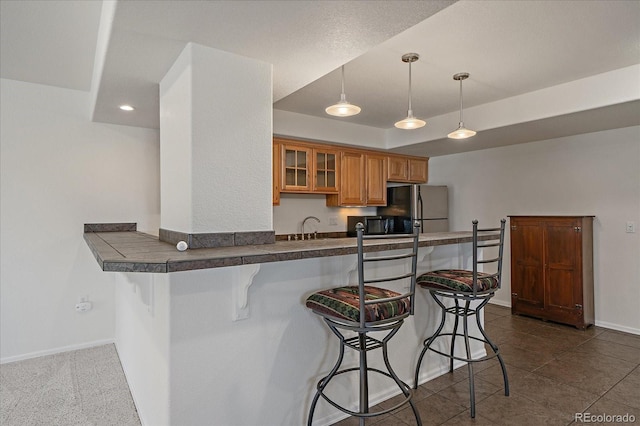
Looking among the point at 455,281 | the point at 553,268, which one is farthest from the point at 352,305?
the point at 553,268

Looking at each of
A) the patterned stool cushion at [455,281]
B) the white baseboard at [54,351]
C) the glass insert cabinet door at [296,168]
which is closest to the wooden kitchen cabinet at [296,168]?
the glass insert cabinet door at [296,168]

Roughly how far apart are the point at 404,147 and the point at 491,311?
95.0 inches

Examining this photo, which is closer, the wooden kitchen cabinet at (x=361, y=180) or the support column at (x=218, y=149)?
the support column at (x=218, y=149)

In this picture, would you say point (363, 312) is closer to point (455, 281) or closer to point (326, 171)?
point (455, 281)

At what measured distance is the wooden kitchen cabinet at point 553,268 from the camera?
3861mm

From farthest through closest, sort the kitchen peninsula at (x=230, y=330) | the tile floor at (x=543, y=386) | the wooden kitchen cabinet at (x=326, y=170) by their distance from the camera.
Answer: the wooden kitchen cabinet at (x=326, y=170)
the tile floor at (x=543, y=386)
the kitchen peninsula at (x=230, y=330)

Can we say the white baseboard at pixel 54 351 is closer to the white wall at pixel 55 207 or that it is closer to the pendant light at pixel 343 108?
the white wall at pixel 55 207

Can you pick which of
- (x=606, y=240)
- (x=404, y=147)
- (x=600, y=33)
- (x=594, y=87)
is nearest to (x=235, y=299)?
(x=600, y=33)

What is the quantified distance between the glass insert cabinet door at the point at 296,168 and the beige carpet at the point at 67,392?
2.45m

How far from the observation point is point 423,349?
250 cm

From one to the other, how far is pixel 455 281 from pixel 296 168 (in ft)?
8.30

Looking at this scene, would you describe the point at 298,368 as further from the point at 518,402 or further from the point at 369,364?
the point at 518,402

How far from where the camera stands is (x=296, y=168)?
14.1 feet

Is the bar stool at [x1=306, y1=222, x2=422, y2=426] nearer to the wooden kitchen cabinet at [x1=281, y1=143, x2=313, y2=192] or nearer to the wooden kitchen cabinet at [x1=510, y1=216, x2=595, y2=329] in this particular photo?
the wooden kitchen cabinet at [x1=281, y1=143, x2=313, y2=192]
